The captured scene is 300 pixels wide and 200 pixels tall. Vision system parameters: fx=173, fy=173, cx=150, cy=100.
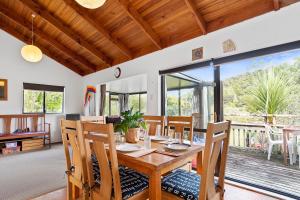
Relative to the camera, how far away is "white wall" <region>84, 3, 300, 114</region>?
219cm

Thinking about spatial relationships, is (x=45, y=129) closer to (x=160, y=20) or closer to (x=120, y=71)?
(x=120, y=71)

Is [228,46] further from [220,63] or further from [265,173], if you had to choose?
[265,173]

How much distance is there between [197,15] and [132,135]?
211cm

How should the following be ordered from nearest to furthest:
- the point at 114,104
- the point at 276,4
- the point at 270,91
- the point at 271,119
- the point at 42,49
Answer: the point at 276,4 → the point at 270,91 → the point at 271,119 → the point at 42,49 → the point at 114,104

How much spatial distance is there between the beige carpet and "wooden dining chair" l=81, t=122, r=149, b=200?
148cm

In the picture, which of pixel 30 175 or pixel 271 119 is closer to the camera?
pixel 30 175

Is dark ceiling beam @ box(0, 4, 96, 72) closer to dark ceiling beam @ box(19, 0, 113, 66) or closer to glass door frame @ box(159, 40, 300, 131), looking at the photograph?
dark ceiling beam @ box(19, 0, 113, 66)

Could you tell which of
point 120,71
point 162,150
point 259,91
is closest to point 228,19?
point 259,91

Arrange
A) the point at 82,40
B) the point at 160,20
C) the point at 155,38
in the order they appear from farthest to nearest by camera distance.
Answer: the point at 82,40
the point at 155,38
the point at 160,20

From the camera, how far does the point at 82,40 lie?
4.42m

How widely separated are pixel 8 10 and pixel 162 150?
4.89m

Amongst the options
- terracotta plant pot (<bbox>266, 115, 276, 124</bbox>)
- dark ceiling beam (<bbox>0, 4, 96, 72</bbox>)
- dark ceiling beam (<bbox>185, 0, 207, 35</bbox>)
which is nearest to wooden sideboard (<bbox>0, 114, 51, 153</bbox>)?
dark ceiling beam (<bbox>0, 4, 96, 72</bbox>)

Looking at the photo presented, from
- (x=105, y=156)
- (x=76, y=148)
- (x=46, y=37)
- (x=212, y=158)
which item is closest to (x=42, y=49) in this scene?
(x=46, y=37)

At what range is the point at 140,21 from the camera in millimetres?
3197
